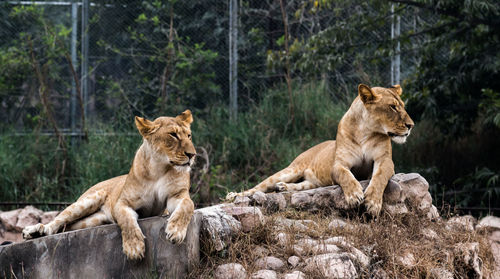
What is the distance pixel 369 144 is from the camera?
5156 mm

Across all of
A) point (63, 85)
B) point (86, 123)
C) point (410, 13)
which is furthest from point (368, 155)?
point (63, 85)

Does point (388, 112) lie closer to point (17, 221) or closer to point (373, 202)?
point (373, 202)

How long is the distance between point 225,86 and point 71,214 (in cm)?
568

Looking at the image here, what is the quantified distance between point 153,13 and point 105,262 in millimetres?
7006

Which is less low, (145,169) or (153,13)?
(153,13)

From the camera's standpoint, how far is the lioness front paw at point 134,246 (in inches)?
157

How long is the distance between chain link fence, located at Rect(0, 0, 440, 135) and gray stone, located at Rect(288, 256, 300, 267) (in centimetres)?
570

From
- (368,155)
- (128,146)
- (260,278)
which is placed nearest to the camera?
(260,278)

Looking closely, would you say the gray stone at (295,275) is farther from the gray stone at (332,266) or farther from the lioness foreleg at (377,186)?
the lioness foreleg at (377,186)

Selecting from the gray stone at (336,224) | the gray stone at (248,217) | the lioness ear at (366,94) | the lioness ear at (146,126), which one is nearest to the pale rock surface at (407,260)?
the gray stone at (336,224)

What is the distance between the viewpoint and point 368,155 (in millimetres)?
5184

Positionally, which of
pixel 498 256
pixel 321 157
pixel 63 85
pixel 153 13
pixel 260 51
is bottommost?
pixel 498 256

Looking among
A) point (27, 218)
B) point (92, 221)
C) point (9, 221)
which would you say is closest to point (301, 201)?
point (92, 221)

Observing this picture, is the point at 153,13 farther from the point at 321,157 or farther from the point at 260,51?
the point at 321,157
